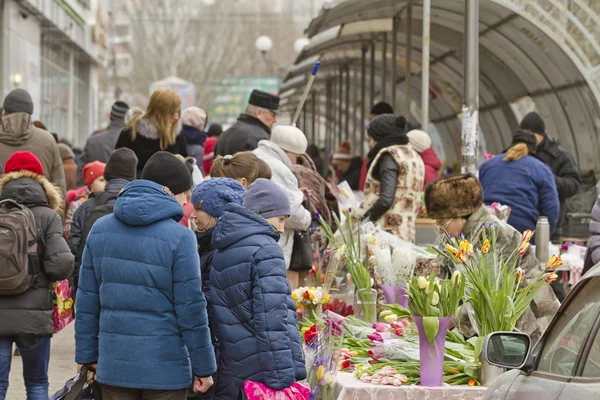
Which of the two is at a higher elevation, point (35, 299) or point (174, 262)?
point (174, 262)

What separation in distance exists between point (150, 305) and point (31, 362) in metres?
2.07

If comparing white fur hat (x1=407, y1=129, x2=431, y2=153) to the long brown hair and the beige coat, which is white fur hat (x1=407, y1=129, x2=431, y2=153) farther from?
the long brown hair

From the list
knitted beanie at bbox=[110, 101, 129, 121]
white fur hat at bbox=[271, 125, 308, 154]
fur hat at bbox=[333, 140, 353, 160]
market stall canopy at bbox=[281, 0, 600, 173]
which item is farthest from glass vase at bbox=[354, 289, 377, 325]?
fur hat at bbox=[333, 140, 353, 160]

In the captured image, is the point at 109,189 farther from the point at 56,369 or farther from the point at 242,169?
the point at 56,369

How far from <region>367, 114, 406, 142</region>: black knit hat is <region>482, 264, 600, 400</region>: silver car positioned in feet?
19.6

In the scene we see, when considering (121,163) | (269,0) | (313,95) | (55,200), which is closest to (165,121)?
(121,163)

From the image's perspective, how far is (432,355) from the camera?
236 inches

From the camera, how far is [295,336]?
576 centimetres

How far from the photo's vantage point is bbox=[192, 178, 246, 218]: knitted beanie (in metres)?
6.09

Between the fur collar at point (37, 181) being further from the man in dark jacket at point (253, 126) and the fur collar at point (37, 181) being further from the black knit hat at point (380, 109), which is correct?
the black knit hat at point (380, 109)

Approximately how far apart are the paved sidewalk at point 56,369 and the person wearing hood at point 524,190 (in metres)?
3.72

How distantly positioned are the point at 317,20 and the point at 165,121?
301 inches

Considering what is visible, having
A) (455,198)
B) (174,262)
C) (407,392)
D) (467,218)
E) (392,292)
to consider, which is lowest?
(407,392)

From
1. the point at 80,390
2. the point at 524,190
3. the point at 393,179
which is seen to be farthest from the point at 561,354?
the point at 524,190
